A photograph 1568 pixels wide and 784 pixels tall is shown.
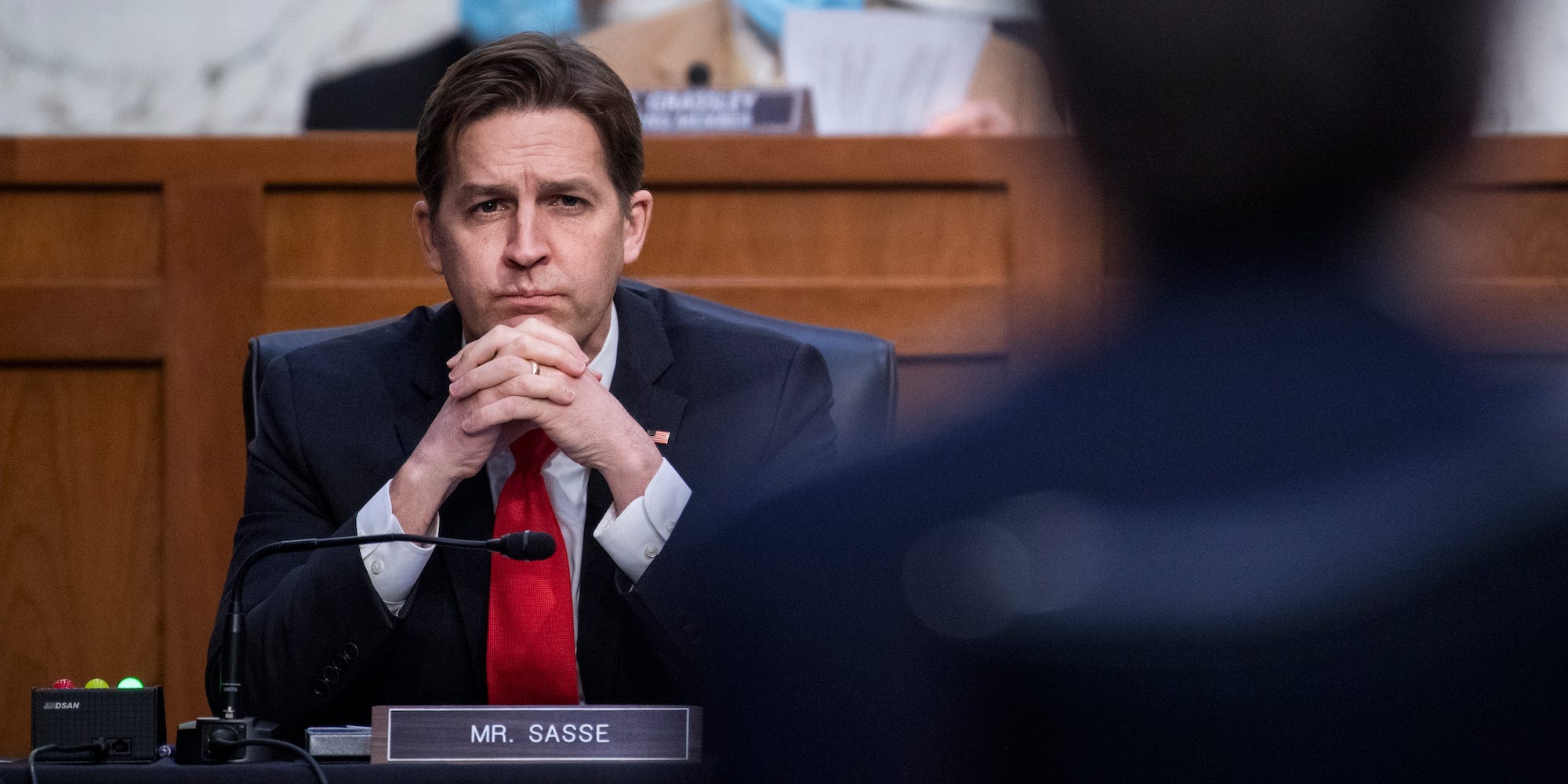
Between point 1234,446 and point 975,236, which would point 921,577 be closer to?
point 1234,446

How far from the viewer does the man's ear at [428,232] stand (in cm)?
170

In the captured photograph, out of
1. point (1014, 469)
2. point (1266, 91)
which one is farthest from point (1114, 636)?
point (1266, 91)

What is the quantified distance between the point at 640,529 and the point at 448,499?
25 centimetres

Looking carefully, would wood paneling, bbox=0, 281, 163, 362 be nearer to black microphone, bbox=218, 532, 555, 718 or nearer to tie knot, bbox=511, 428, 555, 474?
tie knot, bbox=511, 428, 555, 474

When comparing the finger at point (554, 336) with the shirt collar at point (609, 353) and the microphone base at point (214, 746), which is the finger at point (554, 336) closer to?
the shirt collar at point (609, 353)

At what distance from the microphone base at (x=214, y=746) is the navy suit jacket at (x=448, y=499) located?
0.23m

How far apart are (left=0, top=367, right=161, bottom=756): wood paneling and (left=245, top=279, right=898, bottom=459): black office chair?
406mm

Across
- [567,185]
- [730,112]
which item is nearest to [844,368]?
[567,185]

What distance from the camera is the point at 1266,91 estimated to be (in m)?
0.46

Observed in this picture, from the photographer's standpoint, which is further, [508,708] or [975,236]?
→ [975,236]

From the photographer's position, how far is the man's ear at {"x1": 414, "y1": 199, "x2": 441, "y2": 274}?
1703 mm

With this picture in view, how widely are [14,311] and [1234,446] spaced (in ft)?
6.82

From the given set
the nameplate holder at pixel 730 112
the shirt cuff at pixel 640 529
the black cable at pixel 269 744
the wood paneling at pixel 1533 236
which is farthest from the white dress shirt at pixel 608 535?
the wood paneling at pixel 1533 236

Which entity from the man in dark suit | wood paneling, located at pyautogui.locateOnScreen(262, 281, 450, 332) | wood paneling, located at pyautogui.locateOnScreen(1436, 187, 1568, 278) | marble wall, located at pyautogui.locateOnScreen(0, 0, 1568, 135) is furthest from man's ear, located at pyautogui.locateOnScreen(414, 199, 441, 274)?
marble wall, located at pyautogui.locateOnScreen(0, 0, 1568, 135)
